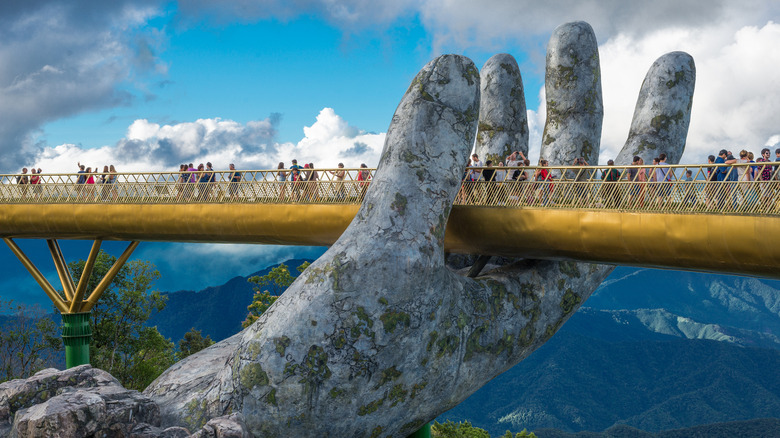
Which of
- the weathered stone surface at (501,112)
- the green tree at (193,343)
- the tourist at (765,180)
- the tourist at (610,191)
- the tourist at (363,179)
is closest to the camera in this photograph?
the tourist at (765,180)

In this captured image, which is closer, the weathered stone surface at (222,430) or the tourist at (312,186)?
the weathered stone surface at (222,430)

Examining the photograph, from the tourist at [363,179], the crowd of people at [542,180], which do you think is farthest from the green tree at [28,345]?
the tourist at [363,179]

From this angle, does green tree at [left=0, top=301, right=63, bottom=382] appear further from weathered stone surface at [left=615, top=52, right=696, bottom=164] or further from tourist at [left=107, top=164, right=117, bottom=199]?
weathered stone surface at [left=615, top=52, right=696, bottom=164]

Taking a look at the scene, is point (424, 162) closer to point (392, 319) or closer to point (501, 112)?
point (392, 319)

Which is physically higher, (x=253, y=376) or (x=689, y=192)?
(x=689, y=192)

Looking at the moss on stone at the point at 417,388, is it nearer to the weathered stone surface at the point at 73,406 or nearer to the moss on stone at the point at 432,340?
the moss on stone at the point at 432,340

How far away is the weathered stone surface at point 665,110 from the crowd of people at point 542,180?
4.18 m

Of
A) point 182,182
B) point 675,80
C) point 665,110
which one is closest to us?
point 182,182

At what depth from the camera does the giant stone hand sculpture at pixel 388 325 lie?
14672 millimetres

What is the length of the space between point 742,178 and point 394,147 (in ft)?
24.1

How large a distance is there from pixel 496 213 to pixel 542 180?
133 cm

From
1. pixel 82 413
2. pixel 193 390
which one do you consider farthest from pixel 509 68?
pixel 82 413

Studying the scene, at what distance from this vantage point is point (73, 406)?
13.0 meters

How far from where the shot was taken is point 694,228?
49.0ft
